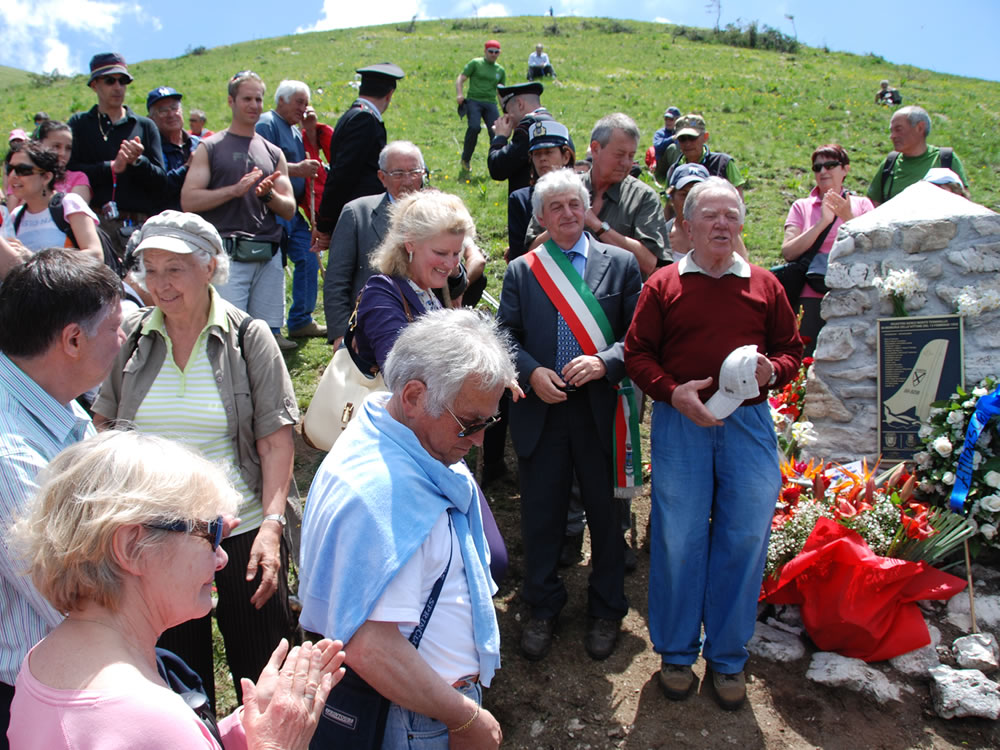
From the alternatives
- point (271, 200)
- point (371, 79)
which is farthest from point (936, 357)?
point (271, 200)

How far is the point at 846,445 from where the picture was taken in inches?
182

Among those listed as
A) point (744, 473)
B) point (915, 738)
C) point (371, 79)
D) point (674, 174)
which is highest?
point (371, 79)

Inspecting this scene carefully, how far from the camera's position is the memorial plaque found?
14.4 ft

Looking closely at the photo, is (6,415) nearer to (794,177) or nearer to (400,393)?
(400,393)

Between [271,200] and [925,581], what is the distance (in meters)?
4.59

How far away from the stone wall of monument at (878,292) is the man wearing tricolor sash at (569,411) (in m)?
1.76

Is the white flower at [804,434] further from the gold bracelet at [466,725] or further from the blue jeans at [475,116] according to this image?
the blue jeans at [475,116]

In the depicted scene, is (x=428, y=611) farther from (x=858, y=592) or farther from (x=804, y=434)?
(x=804, y=434)

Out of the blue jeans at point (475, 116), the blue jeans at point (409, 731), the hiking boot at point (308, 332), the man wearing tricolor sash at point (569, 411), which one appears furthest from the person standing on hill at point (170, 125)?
the blue jeans at point (475, 116)

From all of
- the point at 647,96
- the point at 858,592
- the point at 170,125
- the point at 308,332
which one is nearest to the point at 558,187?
the point at 858,592

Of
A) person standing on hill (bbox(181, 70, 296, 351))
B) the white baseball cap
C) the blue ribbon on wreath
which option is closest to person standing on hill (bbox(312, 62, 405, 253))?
person standing on hill (bbox(181, 70, 296, 351))

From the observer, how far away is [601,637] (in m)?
3.60

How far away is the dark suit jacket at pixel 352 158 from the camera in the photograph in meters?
4.89

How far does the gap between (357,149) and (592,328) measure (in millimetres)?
2370
